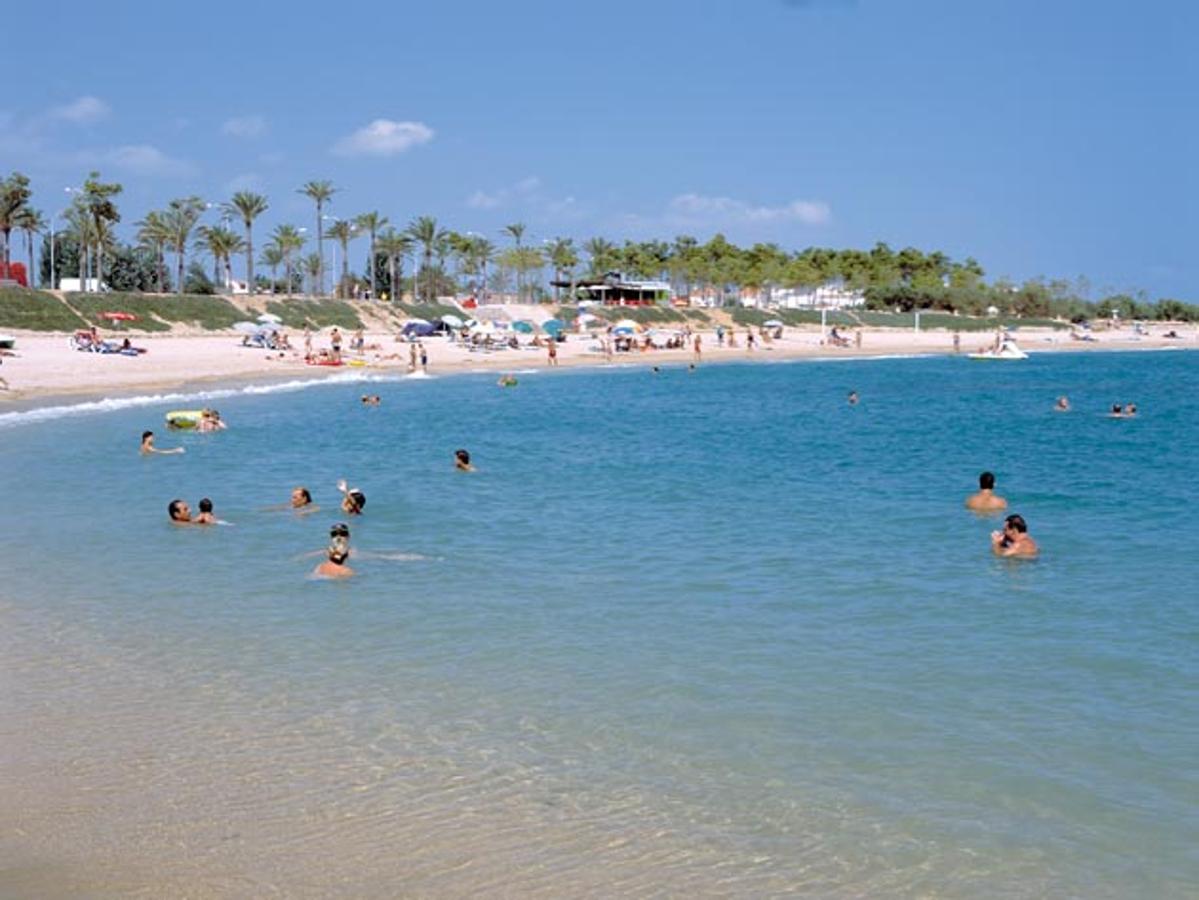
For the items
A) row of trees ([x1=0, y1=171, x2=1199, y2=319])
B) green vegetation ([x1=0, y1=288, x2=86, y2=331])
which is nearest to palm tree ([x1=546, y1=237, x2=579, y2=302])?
row of trees ([x1=0, y1=171, x2=1199, y2=319])

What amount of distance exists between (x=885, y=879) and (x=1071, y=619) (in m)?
6.93

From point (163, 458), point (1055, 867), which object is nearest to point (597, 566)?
point (1055, 867)

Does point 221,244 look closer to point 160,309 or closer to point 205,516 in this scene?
point 160,309

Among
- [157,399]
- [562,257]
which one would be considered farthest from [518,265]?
[157,399]

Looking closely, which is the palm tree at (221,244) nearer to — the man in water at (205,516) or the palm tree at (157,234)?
the palm tree at (157,234)

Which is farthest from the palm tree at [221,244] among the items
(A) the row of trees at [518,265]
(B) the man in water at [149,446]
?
(B) the man in water at [149,446]

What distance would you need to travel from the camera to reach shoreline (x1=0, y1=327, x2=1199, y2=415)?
43.7m

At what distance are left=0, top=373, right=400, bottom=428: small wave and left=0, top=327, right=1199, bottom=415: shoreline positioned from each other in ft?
1.31

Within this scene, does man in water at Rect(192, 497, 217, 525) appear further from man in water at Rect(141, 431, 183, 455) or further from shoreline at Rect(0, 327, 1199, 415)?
shoreline at Rect(0, 327, 1199, 415)

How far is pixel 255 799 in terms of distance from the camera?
8.01 m

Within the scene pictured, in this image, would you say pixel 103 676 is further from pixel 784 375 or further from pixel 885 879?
pixel 784 375

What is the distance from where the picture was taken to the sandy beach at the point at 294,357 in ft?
149

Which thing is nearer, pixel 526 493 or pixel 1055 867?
pixel 1055 867

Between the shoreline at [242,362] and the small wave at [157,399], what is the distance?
401 millimetres
